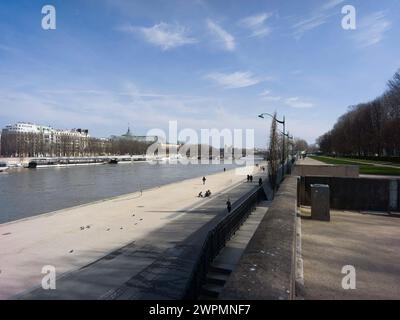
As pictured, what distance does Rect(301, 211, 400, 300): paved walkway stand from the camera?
23.0 feet

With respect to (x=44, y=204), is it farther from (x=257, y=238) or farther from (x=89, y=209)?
(x=257, y=238)

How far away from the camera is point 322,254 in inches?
371

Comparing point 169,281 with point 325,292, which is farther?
point 169,281

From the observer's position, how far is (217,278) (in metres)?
8.86

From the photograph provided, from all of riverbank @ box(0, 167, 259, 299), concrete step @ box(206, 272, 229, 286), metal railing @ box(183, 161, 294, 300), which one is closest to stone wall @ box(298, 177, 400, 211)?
metal railing @ box(183, 161, 294, 300)

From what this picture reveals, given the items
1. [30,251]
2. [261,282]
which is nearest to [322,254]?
[261,282]

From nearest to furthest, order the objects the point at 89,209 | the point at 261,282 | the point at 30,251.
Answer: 1. the point at 261,282
2. the point at 30,251
3. the point at 89,209

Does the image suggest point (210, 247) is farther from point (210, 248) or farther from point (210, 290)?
point (210, 290)

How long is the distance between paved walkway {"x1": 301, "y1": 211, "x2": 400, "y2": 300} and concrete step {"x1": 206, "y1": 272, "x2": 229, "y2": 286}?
1.89 meters

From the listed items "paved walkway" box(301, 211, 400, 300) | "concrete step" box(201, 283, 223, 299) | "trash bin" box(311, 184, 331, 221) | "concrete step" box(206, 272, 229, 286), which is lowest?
"concrete step" box(201, 283, 223, 299)

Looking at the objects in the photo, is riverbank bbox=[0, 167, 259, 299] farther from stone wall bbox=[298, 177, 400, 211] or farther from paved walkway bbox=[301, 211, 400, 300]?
stone wall bbox=[298, 177, 400, 211]

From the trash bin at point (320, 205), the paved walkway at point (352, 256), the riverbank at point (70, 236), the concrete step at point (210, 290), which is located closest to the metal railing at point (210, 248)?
the concrete step at point (210, 290)

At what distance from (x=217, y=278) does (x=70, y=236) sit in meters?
12.4

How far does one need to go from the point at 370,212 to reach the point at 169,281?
11728mm
